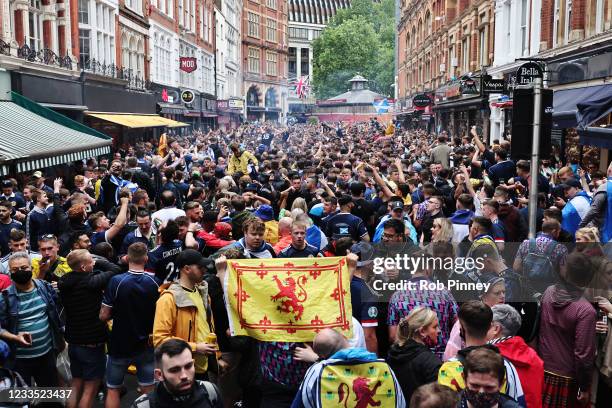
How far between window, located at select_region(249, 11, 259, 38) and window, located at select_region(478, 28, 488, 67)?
61.7 meters

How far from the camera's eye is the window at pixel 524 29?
24.8 m

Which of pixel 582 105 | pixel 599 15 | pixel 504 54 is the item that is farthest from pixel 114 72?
pixel 582 105

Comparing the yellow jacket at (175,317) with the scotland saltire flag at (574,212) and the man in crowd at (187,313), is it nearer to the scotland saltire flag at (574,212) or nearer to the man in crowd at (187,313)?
the man in crowd at (187,313)

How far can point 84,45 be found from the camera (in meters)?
28.5

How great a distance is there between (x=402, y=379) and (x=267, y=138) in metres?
26.5

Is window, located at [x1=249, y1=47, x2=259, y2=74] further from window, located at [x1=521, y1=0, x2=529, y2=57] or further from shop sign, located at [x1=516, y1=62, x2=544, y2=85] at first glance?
shop sign, located at [x1=516, y1=62, x2=544, y2=85]

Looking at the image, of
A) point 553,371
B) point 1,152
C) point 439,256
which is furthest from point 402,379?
point 1,152

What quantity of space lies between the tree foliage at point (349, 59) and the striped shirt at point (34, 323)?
99.8 meters

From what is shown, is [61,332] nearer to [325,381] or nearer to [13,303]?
[13,303]

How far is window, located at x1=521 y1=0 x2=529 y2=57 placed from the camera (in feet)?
81.5

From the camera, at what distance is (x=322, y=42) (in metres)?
106

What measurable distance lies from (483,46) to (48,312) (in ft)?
96.0

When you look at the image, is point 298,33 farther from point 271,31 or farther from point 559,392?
point 559,392

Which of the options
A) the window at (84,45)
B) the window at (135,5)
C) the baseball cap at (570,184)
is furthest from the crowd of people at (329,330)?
the window at (135,5)
